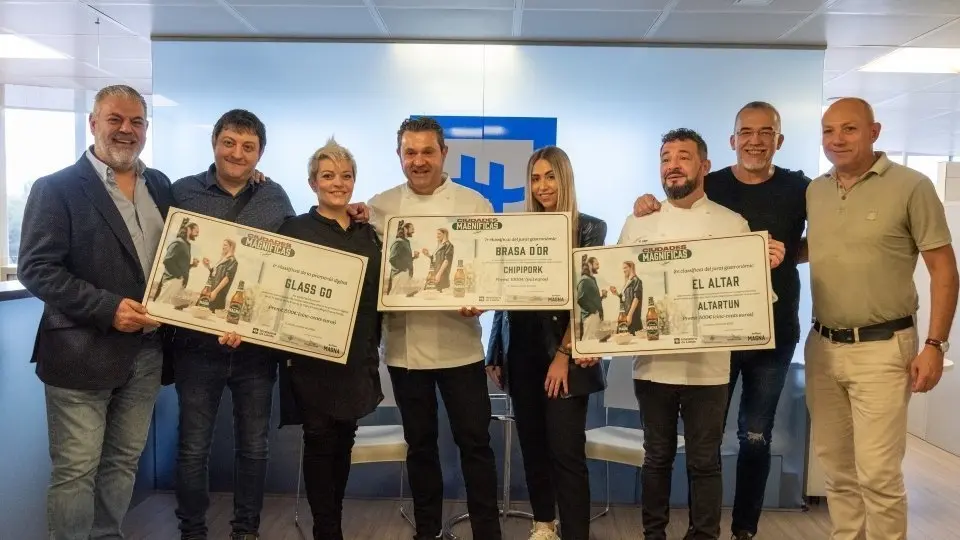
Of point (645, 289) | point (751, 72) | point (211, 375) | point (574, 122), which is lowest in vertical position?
point (211, 375)

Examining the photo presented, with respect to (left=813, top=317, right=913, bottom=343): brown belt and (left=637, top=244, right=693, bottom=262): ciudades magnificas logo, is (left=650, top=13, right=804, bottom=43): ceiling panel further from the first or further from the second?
(left=813, top=317, right=913, bottom=343): brown belt

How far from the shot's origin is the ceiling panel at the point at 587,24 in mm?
3820

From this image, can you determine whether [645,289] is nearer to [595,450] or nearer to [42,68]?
[595,450]

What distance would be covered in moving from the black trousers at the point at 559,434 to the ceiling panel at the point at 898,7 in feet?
8.43

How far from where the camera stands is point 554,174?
8.90 feet

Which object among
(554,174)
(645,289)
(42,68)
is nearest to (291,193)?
(554,174)

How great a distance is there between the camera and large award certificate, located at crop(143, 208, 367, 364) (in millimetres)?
2457

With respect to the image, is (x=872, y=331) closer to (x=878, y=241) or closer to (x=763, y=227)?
(x=878, y=241)

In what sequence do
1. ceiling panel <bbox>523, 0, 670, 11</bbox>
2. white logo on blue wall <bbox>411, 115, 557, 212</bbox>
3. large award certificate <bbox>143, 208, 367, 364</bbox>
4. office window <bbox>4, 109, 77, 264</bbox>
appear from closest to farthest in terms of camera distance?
1. large award certificate <bbox>143, 208, 367, 364</bbox>
2. ceiling panel <bbox>523, 0, 670, 11</bbox>
3. white logo on blue wall <bbox>411, 115, 557, 212</bbox>
4. office window <bbox>4, 109, 77, 264</bbox>

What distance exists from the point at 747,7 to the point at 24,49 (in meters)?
5.25

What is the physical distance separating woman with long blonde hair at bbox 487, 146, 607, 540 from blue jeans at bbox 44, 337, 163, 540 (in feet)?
4.55

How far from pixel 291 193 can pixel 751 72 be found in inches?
116

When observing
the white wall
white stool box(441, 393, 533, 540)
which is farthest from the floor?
the white wall

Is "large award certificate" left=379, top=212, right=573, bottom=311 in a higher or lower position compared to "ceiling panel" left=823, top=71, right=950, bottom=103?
lower
